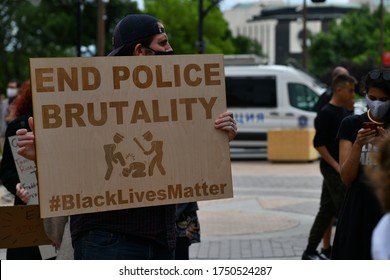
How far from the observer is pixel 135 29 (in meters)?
3.69

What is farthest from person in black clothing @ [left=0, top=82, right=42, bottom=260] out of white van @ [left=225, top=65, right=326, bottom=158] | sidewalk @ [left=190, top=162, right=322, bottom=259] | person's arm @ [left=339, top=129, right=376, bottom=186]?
white van @ [left=225, top=65, right=326, bottom=158]

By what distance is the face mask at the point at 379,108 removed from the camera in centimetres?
393

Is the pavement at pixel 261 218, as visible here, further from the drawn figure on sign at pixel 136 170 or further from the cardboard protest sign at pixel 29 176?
the drawn figure on sign at pixel 136 170

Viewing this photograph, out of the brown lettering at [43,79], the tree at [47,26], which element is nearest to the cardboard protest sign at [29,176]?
the brown lettering at [43,79]

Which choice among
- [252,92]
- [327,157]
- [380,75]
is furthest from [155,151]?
[252,92]

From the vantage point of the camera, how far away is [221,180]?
11.7 feet

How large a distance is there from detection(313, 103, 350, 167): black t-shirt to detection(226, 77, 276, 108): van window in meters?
14.2

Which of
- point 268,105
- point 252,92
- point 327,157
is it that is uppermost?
point 327,157

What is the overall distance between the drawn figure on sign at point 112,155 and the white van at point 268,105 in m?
18.0

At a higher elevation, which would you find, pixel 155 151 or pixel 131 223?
pixel 155 151

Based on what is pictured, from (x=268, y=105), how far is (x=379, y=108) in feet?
58.7

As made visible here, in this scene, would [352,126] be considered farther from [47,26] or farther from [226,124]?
[47,26]

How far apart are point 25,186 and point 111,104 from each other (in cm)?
157

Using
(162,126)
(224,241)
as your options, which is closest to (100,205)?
(162,126)
